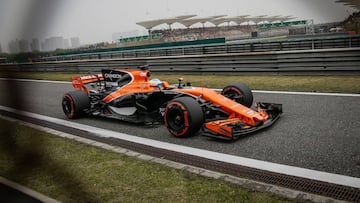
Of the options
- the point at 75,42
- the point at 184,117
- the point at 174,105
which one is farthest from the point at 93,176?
the point at 174,105

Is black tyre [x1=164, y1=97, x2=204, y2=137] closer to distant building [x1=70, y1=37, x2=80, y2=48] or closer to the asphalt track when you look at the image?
the asphalt track

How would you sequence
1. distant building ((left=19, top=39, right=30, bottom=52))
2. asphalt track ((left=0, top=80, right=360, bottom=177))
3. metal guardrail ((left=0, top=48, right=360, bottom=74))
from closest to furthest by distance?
distant building ((left=19, top=39, right=30, bottom=52)), asphalt track ((left=0, top=80, right=360, bottom=177)), metal guardrail ((left=0, top=48, right=360, bottom=74))

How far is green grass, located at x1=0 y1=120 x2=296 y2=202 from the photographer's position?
1.38 meters

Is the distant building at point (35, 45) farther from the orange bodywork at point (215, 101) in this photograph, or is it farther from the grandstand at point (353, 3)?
the orange bodywork at point (215, 101)

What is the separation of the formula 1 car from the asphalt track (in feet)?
0.70

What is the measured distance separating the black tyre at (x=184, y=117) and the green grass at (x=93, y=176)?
1.50 meters

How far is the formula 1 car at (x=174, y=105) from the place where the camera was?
6863mm

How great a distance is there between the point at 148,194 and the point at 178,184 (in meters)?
0.53

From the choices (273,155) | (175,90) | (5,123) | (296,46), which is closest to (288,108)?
(175,90)

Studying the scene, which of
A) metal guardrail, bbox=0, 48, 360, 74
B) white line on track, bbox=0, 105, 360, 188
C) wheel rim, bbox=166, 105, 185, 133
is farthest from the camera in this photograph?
metal guardrail, bbox=0, 48, 360, 74

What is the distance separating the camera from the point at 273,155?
18.7 ft

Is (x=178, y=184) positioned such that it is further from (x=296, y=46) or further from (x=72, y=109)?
A: (x=296, y=46)

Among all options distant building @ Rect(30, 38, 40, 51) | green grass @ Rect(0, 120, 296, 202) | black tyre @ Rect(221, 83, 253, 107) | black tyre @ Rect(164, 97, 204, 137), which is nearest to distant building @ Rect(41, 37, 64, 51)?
distant building @ Rect(30, 38, 40, 51)

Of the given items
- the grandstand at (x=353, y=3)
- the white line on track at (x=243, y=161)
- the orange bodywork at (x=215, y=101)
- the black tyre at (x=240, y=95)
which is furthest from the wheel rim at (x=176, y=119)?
the grandstand at (x=353, y=3)
